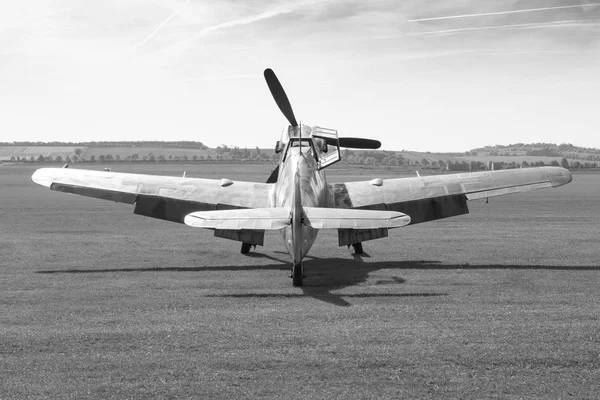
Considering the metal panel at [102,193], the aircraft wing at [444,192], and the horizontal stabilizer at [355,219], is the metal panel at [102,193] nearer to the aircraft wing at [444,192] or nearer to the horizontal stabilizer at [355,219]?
the aircraft wing at [444,192]

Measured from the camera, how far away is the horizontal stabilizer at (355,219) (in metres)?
13.6

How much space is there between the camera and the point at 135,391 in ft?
26.7

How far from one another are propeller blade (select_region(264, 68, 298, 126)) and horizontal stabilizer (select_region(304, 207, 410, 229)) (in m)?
8.26

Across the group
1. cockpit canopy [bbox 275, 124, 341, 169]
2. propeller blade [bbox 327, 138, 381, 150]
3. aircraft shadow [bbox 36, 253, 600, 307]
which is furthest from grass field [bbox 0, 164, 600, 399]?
propeller blade [bbox 327, 138, 381, 150]

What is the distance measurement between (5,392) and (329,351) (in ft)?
14.0

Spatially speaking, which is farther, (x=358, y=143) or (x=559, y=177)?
(x=358, y=143)

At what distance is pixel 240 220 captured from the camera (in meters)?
13.9

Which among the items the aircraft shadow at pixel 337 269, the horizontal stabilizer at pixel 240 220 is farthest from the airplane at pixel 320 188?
the horizontal stabilizer at pixel 240 220

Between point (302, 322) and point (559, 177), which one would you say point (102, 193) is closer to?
point (302, 322)

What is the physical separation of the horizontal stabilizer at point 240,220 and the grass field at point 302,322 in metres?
1.49

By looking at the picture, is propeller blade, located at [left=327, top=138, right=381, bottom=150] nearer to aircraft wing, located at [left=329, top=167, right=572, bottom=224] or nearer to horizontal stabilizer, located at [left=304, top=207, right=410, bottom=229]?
aircraft wing, located at [left=329, top=167, right=572, bottom=224]

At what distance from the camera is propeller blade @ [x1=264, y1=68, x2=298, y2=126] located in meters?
21.9

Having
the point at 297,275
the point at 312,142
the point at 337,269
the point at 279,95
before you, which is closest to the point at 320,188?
the point at 312,142

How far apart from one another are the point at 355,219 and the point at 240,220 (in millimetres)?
2336
